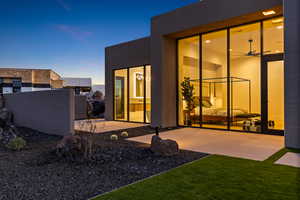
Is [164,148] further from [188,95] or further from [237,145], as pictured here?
[188,95]

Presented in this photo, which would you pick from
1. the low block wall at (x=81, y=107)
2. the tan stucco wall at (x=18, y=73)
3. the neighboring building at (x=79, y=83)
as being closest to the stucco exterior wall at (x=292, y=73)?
the low block wall at (x=81, y=107)

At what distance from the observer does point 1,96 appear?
462 inches

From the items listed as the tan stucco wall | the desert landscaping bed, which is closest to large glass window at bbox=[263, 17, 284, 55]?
the desert landscaping bed

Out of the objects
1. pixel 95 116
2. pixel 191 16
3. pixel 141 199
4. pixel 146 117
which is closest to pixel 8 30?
pixel 95 116

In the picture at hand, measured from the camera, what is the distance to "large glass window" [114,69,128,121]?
1105 cm

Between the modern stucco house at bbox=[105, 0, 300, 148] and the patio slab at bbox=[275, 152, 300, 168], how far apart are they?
76cm

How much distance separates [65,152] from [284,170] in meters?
4.05

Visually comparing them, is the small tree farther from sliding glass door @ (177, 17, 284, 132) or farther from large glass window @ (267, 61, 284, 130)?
large glass window @ (267, 61, 284, 130)

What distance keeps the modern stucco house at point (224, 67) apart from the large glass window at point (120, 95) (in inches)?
30.9

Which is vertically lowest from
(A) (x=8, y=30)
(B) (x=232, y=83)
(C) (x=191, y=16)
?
(B) (x=232, y=83)

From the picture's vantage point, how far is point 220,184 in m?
2.86

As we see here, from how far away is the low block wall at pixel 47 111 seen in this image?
22.4 feet

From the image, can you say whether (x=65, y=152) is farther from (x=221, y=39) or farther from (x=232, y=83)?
(x=221, y=39)

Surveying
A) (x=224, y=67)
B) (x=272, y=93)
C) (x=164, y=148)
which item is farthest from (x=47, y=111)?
(x=272, y=93)
